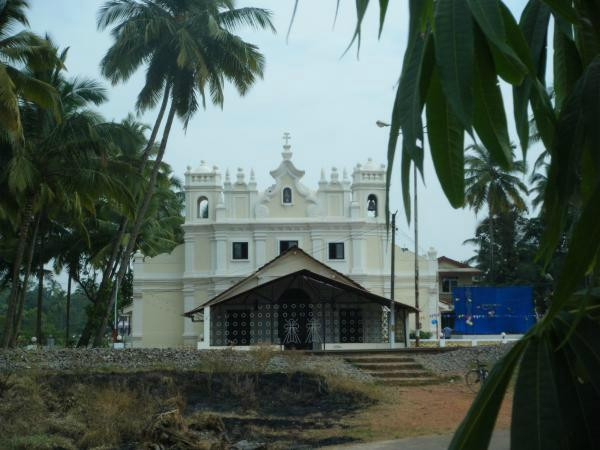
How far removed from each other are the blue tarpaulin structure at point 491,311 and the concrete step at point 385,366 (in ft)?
24.4

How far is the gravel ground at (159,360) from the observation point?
20766 mm

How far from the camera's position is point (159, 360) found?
73.9 feet

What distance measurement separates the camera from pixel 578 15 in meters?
1.86

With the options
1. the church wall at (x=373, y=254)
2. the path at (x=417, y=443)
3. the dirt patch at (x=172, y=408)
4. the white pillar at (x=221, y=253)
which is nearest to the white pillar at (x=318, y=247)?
the church wall at (x=373, y=254)

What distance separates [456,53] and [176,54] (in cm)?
2613

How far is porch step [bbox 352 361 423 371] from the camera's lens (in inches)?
900

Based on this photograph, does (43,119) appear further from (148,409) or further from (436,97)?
(436,97)

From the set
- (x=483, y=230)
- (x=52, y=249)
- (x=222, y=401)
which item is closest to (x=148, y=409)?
(x=222, y=401)

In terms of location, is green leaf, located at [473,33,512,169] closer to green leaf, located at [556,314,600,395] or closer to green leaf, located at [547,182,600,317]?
green leaf, located at [547,182,600,317]

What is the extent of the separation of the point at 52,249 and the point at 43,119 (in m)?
13.0

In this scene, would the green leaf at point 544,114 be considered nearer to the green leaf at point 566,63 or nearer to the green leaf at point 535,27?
the green leaf at point 535,27

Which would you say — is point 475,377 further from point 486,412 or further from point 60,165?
point 486,412

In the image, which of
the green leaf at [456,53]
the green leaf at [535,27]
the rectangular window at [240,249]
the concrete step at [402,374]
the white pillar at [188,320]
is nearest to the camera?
the green leaf at [456,53]

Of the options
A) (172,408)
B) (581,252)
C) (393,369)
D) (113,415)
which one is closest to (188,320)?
(393,369)
